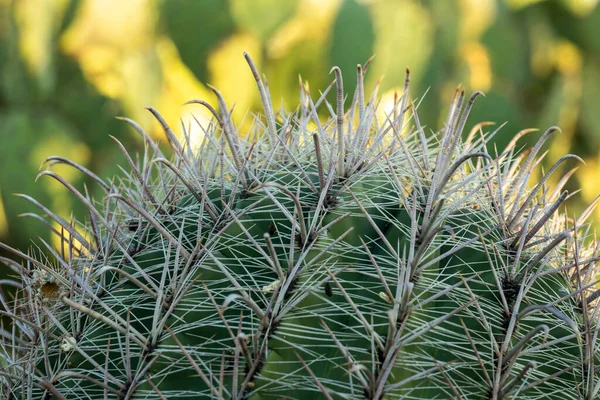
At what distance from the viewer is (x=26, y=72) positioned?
3.77 meters

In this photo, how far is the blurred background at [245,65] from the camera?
3.41 metres

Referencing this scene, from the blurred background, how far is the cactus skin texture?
2.42 m

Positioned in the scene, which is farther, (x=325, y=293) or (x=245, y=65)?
(x=245, y=65)

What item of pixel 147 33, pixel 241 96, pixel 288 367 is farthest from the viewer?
pixel 147 33

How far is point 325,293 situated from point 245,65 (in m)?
2.92

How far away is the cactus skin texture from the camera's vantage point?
2.07 feet

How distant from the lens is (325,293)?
0.67 meters

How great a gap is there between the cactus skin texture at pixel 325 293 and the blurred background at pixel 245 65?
2.42 metres

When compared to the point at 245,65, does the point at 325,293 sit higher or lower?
lower

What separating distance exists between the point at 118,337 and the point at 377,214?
28 centimetres

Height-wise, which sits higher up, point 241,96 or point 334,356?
point 241,96

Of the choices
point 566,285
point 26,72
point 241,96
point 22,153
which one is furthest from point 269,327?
point 26,72

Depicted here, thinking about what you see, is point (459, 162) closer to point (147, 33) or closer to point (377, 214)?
point (377, 214)

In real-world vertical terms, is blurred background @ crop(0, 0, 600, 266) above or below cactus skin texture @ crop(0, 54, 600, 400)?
above
